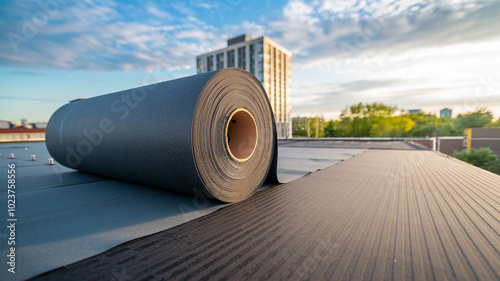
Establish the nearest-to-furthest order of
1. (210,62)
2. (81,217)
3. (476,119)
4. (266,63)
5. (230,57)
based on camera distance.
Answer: (81,217) < (476,119) < (266,63) < (230,57) < (210,62)

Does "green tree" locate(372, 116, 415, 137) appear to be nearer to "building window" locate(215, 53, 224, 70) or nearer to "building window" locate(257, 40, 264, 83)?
"building window" locate(257, 40, 264, 83)

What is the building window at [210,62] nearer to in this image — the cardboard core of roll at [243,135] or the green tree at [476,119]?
the green tree at [476,119]

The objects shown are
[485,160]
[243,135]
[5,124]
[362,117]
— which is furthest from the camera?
[362,117]

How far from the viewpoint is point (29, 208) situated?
217 cm

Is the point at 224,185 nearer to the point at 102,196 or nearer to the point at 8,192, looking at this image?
the point at 102,196

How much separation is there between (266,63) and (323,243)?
125 ft

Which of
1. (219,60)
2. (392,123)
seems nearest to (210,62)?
(219,60)

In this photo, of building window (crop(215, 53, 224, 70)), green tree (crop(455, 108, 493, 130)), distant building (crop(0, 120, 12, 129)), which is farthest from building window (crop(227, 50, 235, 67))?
green tree (crop(455, 108, 493, 130))

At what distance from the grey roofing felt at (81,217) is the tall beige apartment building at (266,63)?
32683mm

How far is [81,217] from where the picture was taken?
1.93 metres

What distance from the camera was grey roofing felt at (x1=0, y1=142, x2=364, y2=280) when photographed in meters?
1.34

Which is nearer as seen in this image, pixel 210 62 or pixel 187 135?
pixel 187 135

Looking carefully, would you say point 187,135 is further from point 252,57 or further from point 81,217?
point 252,57

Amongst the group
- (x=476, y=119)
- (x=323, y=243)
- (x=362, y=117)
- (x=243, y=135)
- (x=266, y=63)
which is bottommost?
(x=323, y=243)
